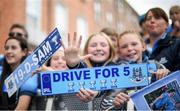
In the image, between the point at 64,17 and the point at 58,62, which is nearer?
the point at 58,62

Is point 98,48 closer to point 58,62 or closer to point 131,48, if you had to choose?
point 131,48

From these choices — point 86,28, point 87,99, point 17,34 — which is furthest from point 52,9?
point 87,99

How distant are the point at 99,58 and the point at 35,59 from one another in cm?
44

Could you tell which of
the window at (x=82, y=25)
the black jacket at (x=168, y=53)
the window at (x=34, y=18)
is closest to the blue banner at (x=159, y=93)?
the black jacket at (x=168, y=53)

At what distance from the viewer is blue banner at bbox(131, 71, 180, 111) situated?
2.09 m

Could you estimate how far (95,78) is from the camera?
7.14 ft

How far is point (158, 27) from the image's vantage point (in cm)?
249

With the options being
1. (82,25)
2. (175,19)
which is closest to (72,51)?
(175,19)

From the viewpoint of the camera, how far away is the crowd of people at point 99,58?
2332 mm

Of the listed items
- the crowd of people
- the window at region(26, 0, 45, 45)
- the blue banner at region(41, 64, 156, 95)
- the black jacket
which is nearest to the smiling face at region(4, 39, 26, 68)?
the crowd of people

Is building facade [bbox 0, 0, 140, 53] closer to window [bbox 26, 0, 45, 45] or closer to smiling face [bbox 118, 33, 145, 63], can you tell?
window [bbox 26, 0, 45, 45]

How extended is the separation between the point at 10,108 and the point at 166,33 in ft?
3.26

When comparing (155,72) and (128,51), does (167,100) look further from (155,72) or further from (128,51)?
(128,51)

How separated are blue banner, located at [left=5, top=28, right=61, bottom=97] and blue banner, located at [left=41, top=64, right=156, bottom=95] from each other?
3.6 inches
